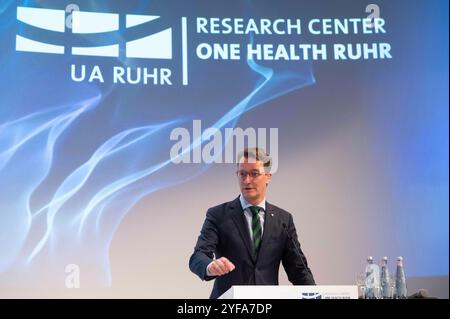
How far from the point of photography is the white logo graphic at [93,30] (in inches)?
174

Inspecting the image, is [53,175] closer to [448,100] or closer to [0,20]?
[0,20]

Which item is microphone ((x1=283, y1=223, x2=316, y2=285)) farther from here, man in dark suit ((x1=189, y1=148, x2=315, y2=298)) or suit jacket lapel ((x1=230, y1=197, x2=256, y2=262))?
suit jacket lapel ((x1=230, y1=197, x2=256, y2=262))

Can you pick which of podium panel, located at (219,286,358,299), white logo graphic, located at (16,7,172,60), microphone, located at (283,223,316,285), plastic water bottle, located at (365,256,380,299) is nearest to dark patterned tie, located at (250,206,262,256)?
microphone, located at (283,223,316,285)

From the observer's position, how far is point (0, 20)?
4.39 metres

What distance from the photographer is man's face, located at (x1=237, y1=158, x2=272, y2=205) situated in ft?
11.0

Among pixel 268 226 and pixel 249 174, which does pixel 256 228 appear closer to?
pixel 268 226

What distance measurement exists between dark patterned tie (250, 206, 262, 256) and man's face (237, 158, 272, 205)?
0.14 ft

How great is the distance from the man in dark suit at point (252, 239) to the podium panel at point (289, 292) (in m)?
0.69

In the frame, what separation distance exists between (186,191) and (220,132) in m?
0.47

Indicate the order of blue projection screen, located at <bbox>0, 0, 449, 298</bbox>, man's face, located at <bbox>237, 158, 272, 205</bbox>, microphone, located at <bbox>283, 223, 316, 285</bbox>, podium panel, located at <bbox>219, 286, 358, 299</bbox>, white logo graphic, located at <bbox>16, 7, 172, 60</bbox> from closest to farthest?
1. podium panel, located at <bbox>219, 286, 358, 299</bbox>
2. microphone, located at <bbox>283, 223, 316, 285</bbox>
3. man's face, located at <bbox>237, 158, 272, 205</bbox>
4. blue projection screen, located at <bbox>0, 0, 449, 298</bbox>
5. white logo graphic, located at <bbox>16, 7, 172, 60</bbox>

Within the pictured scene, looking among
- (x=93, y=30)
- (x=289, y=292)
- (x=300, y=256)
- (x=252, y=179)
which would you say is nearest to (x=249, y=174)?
(x=252, y=179)

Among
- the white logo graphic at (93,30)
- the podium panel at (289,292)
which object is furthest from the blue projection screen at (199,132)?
the podium panel at (289,292)

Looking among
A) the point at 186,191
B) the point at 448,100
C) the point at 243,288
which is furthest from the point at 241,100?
the point at 243,288

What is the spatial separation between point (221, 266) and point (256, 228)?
2.57 feet
